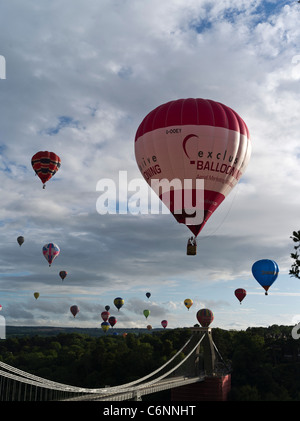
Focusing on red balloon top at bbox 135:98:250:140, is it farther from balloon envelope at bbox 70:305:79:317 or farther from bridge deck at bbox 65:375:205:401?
balloon envelope at bbox 70:305:79:317

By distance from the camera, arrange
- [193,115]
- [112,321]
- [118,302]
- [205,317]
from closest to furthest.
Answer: [193,115], [205,317], [118,302], [112,321]

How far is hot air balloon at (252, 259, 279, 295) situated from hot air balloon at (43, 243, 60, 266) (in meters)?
25.1

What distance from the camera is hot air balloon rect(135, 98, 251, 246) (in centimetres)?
2689

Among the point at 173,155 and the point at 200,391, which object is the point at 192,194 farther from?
the point at 200,391

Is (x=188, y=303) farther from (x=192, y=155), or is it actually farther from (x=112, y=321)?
(x=192, y=155)

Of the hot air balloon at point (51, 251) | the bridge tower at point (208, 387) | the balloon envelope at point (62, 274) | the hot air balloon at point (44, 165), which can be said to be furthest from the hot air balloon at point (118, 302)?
Result: the hot air balloon at point (44, 165)

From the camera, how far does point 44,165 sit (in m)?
43.8

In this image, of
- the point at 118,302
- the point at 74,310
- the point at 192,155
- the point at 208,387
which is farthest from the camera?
the point at 74,310

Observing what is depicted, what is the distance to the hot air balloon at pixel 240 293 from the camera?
61.5 metres

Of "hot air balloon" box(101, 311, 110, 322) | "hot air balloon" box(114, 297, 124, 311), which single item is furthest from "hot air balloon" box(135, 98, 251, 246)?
"hot air balloon" box(101, 311, 110, 322)

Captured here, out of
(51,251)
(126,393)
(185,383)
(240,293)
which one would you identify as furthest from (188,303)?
(126,393)

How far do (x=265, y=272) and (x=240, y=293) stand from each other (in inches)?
559
